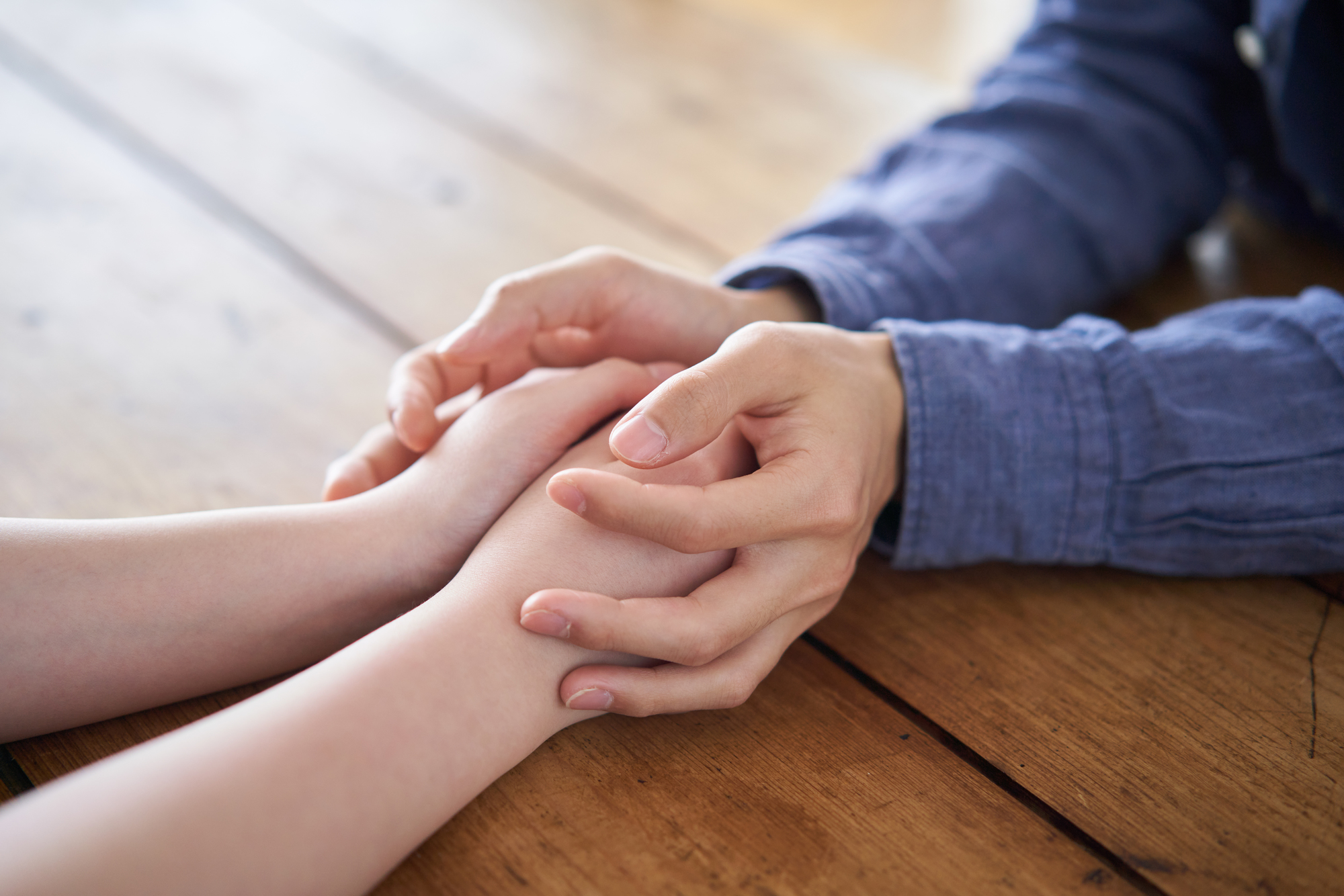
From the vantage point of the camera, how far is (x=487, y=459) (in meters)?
0.48

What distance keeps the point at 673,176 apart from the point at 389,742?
70 centimetres

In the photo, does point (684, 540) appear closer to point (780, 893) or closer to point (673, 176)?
point (780, 893)

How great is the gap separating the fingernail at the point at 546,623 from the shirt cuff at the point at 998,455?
0.72 ft

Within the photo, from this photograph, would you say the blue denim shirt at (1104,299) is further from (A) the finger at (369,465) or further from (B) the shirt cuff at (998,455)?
(A) the finger at (369,465)

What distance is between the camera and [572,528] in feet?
1.47

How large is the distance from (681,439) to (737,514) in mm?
41

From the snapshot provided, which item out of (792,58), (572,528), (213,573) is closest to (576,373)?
(572,528)

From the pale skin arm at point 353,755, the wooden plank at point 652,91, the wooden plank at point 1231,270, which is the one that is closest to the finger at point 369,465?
the pale skin arm at point 353,755

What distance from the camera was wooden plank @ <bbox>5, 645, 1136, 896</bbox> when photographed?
1.23 feet

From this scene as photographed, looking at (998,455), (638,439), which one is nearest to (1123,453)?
(998,455)

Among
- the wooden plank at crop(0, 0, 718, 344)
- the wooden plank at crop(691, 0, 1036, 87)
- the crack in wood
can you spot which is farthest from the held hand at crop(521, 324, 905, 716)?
the wooden plank at crop(691, 0, 1036, 87)

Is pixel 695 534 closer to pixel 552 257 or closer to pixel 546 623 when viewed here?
pixel 546 623

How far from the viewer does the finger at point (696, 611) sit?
0.39 m

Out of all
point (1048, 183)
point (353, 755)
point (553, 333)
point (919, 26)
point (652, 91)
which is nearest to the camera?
point (353, 755)
